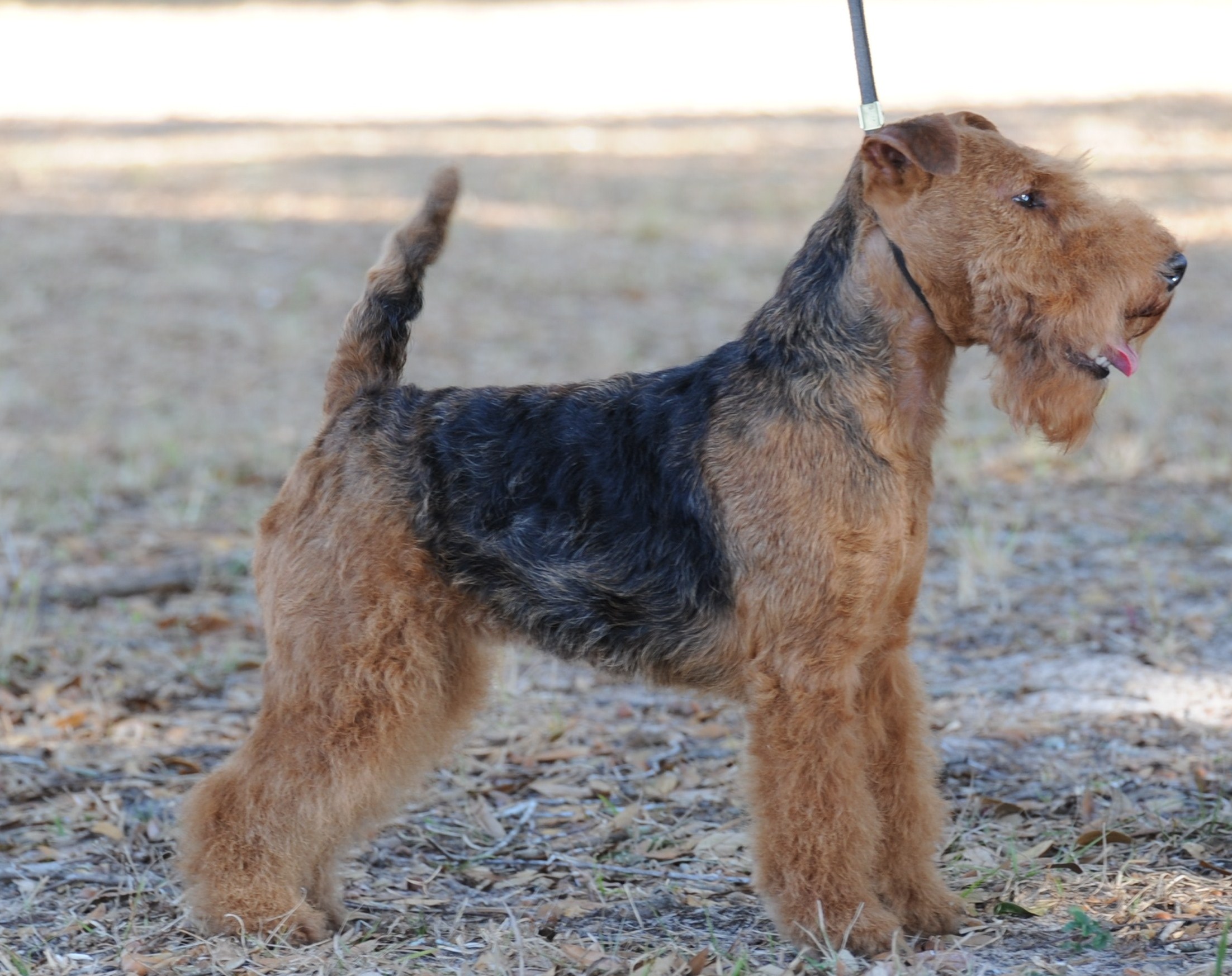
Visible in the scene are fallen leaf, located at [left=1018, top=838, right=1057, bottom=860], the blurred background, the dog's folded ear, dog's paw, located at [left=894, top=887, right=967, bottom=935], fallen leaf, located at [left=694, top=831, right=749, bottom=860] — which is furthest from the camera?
the blurred background

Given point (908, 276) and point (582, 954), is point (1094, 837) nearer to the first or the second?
point (582, 954)

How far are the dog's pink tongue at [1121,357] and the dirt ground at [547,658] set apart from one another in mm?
650

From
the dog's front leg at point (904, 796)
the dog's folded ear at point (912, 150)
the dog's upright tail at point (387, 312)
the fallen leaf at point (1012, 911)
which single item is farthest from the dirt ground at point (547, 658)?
the dog's upright tail at point (387, 312)

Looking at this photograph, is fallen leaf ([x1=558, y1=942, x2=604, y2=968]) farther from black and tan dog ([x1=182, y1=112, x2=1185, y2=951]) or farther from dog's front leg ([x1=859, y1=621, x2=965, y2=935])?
dog's front leg ([x1=859, y1=621, x2=965, y2=935])

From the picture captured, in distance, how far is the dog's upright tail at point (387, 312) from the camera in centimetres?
388

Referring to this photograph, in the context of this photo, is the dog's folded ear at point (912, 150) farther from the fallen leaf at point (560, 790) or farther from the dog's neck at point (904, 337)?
the fallen leaf at point (560, 790)

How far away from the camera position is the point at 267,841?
3646 mm

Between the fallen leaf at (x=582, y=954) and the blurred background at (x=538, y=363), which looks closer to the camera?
the fallen leaf at (x=582, y=954)

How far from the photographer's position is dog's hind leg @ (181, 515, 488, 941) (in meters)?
3.62

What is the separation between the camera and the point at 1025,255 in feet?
10.7

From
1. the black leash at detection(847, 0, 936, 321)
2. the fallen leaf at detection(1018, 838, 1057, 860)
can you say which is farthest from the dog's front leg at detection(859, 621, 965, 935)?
the black leash at detection(847, 0, 936, 321)

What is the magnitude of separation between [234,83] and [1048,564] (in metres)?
17.1

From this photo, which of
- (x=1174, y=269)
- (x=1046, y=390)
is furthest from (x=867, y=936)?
(x=1174, y=269)

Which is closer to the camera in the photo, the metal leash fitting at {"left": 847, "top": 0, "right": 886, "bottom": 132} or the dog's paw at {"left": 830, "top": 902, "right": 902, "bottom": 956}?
the dog's paw at {"left": 830, "top": 902, "right": 902, "bottom": 956}
